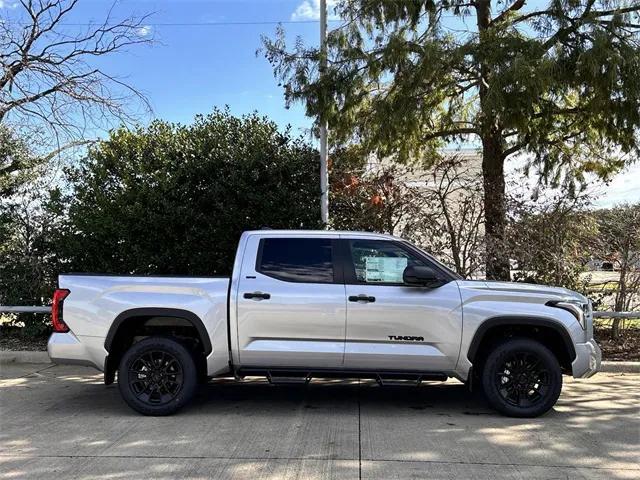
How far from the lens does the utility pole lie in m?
9.29

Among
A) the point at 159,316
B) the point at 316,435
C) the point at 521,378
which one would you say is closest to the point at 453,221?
the point at 521,378

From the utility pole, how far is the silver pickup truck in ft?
11.2

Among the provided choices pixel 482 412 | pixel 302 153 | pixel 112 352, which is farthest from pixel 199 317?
pixel 302 153

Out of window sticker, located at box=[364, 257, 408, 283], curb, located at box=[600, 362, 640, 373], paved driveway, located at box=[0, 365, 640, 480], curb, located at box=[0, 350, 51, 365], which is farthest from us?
curb, located at box=[0, 350, 51, 365]

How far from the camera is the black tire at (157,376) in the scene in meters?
5.76

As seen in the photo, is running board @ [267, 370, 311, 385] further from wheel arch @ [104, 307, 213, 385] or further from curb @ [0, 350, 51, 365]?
curb @ [0, 350, 51, 365]

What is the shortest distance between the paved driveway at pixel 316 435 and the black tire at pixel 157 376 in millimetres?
157

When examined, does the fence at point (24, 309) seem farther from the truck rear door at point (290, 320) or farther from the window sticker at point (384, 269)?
the window sticker at point (384, 269)

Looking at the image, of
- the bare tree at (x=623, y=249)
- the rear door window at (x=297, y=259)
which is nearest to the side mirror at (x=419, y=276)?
the rear door window at (x=297, y=259)

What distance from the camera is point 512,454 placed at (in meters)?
4.74

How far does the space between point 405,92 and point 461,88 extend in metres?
1.29

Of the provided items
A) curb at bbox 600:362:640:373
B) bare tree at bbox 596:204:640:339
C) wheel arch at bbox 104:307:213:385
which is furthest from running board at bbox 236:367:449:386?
bare tree at bbox 596:204:640:339

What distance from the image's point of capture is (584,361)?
569cm

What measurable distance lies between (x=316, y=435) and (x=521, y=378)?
2.18 meters
